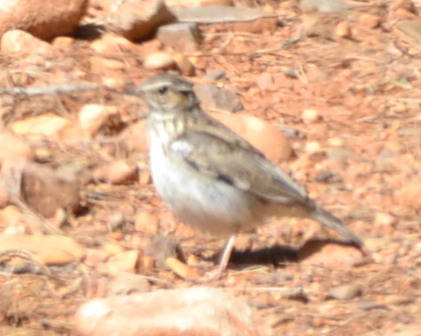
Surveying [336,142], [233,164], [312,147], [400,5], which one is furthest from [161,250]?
[400,5]

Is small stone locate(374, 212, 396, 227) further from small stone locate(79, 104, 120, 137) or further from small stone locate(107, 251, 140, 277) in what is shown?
small stone locate(79, 104, 120, 137)

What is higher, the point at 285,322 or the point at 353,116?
the point at 285,322

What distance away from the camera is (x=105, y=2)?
1003 centimetres

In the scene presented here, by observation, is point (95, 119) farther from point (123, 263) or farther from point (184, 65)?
point (123, 263)

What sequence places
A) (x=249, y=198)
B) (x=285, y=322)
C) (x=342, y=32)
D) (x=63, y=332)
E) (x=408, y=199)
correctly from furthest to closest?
1. (x=342, y=32)
2. (x=408, y=199)
3. (x=249, y=198)
4. (x=285, y=322)
5. (x=63, y=332)

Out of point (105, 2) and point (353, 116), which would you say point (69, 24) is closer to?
point (105, 2)

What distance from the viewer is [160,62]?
8.63 m

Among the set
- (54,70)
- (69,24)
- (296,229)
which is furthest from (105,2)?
(296,229)

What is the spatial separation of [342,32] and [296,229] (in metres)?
3.24

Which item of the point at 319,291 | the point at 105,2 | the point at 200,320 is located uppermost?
the point at 200,320

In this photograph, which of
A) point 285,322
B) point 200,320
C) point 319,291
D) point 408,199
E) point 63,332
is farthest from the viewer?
point 408,199

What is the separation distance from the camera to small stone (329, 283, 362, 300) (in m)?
5.62

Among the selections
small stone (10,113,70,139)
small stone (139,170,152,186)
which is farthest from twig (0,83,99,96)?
small stone (139,170,152,186)

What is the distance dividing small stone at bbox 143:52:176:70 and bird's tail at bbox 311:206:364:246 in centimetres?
254
